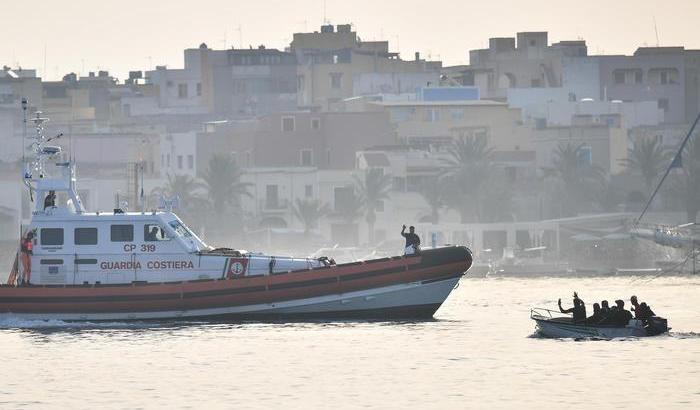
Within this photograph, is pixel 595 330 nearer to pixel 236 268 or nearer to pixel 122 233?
pixel 236 268

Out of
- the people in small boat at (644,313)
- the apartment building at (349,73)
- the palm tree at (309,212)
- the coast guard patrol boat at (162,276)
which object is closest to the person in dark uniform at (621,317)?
the people in small boat at (644,313)

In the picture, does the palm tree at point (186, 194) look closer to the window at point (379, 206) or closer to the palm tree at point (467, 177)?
the window at point (379, 206)

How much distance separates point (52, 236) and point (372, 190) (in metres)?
62.4

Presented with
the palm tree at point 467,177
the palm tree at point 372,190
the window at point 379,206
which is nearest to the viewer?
the palm tree at point 372,190

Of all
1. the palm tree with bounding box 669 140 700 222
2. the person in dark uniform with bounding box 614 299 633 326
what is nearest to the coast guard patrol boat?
the person in dark uniform with bounding box 614 299 633 326

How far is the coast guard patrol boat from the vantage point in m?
75.3

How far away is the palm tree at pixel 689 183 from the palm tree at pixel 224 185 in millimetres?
25736

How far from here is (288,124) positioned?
146 meters

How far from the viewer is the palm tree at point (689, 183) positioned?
463ft

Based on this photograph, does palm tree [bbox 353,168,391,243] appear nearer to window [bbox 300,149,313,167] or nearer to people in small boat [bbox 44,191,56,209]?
window [bbox 300,149,313,167]

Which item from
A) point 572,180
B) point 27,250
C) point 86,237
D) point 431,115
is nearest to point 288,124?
point 431,115

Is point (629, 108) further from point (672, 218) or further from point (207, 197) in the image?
point (207, 197)

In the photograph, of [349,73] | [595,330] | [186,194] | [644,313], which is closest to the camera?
[644,313]

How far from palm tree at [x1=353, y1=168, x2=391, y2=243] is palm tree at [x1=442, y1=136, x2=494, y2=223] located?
3582 mm
